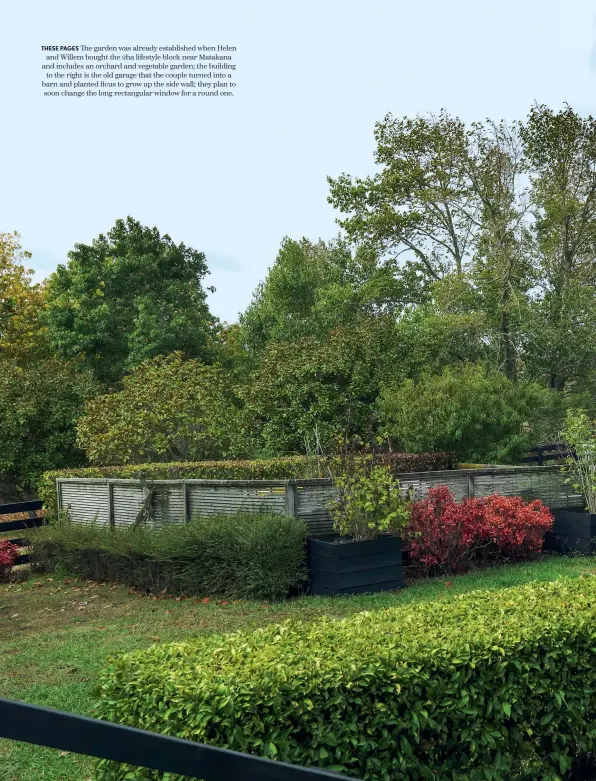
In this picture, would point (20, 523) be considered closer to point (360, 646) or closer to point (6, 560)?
point (6, 560)

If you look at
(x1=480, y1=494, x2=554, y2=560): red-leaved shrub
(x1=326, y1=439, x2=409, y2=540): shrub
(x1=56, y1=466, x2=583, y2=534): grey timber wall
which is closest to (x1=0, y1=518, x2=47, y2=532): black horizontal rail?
(x1=56, y1=466, x2=583, y2=534): grey timber wall

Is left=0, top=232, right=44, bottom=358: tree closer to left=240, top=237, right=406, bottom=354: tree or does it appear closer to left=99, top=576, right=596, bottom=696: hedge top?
left=240, top=237, right=406, bottom=354: tree

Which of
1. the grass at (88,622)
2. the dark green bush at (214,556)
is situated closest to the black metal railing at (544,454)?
the grass at (88,622)

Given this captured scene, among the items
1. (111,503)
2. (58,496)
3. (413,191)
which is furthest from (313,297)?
(111,503)

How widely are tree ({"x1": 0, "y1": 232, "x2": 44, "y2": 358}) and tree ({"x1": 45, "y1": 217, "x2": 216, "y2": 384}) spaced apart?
2.75 m

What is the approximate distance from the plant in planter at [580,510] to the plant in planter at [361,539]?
135 inches

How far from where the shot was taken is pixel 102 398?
1953 cm

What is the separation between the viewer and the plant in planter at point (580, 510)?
40.9ft

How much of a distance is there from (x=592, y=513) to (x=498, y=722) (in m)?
8.95

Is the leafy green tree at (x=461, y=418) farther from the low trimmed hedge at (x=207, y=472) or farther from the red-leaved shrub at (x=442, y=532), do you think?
the red-leaved shrub at (x=442, y=532)

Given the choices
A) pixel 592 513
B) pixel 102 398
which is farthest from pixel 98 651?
pixel 102 398

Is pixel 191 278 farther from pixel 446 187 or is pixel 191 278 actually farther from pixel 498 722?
pixel 498 722

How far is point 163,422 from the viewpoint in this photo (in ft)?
59.6

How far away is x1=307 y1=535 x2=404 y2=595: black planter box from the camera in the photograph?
32.7ft
